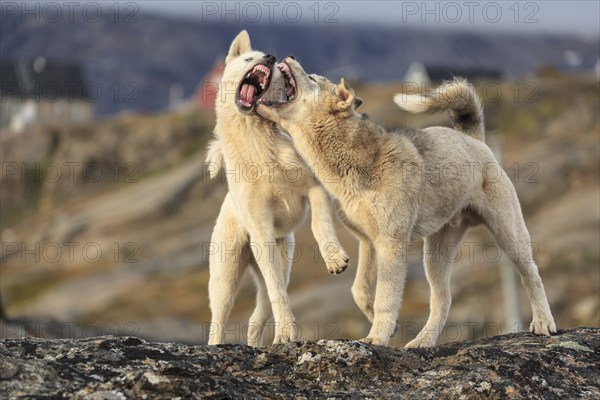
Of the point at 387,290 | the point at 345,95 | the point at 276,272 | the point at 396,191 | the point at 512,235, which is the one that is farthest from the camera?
the point at 512,235

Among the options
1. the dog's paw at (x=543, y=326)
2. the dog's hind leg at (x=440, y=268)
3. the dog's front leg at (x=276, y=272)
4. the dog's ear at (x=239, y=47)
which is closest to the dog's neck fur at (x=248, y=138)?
the dog's front leg at (x=276, y=272)

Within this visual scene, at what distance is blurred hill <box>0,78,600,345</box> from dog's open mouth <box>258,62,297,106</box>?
13.7 metres

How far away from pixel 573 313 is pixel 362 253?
33111mm

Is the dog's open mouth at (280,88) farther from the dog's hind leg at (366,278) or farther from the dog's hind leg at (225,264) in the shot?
the dog's hind leg at (366,278)

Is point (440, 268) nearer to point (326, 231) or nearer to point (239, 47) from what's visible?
point (326, 231)

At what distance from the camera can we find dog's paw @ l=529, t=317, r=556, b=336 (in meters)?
12.3

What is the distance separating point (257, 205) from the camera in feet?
42.2

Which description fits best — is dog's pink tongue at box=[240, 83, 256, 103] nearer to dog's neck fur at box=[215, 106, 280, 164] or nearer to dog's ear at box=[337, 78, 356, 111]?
dog's neck fur at box=[215, 106, 280, 164]

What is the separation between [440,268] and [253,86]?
3348 mm

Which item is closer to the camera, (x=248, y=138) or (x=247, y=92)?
(x=248, y=138)

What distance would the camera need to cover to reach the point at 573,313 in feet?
144

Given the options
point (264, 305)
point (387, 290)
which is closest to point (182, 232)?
point (264, 305)

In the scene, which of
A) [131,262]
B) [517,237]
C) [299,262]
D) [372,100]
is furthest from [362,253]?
[372,100]

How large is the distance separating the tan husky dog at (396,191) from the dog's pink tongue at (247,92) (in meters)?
0.28
